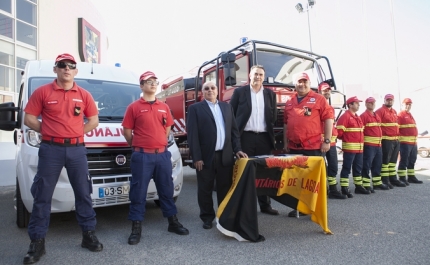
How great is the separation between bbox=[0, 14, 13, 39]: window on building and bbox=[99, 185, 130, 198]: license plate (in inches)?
440

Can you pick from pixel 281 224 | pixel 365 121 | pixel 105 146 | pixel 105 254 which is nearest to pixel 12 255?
pixel 105 254

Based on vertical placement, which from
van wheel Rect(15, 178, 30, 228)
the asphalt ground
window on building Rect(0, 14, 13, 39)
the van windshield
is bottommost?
the asphalt ground

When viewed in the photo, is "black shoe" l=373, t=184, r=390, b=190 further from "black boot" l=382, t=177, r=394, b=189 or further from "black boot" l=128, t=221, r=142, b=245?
"black boot" l=128, t=221, r=142, b=245

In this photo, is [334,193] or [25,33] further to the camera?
[25,33]

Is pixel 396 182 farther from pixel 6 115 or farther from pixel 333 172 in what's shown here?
pixel 6 115

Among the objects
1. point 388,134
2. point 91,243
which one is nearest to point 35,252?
point 91,243

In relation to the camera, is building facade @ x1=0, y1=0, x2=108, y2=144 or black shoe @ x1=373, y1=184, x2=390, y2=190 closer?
black shoe @ x1=373, y1=184, x2=390, y2=190

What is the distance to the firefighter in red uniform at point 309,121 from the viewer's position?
4.45m

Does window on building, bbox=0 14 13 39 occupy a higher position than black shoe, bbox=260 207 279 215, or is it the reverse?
window on building, bbox=0 14 13 39

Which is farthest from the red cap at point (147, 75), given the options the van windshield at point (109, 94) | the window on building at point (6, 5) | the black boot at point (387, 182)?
the window on building at point (6, 5)

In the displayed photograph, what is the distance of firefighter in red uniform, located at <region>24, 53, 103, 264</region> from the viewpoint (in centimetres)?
320

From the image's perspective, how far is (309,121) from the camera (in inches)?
175

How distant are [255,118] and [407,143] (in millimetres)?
4890

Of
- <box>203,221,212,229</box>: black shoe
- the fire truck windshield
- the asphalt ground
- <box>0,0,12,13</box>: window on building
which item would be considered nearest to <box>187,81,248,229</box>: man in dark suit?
<box>203,221,212,229</box>: black shoe
